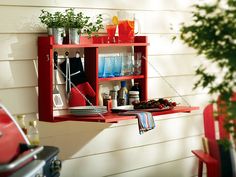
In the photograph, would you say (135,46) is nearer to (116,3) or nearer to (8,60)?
(116,3)

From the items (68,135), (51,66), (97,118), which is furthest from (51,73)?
(68,135)

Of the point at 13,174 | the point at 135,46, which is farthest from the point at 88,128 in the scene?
the point at 13,174

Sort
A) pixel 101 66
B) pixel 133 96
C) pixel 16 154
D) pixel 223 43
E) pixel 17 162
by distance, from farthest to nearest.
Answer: pixel 133 96, pixel 101 66, pixel 16 154, pixel 17 162, pixel 223 43

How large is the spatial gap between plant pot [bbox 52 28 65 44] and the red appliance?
973 mm

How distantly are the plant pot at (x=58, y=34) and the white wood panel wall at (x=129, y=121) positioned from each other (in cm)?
13

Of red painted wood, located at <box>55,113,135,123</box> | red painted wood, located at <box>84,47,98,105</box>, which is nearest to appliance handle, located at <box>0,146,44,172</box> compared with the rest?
red painted wood, located at <box>55,113,135,123</box>

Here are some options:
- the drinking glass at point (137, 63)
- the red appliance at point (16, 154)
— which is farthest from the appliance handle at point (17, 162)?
the drinking glass at point (137, 63)

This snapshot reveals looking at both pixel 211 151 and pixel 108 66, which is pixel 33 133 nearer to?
pixel 108 66

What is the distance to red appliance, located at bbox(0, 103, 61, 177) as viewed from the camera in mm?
2338

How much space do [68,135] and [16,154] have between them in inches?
51.6

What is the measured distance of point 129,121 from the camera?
4145mm

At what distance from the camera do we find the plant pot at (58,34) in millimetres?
3482

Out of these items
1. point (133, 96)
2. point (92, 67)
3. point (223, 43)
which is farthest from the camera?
point (133, 96)

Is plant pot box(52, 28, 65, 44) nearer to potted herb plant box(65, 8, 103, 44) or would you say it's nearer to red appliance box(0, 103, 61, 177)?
potted herb plant box(65, 8, 103, 44)
